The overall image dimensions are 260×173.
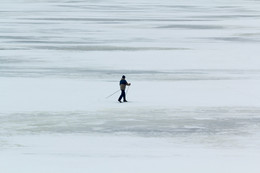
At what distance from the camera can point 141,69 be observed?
78.4ft

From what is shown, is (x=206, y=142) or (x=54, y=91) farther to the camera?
(x=54, y=91)

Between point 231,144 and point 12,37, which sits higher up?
point 12,37

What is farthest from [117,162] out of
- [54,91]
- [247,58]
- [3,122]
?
[247,58]

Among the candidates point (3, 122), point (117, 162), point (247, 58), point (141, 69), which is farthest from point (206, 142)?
point (247, 58)

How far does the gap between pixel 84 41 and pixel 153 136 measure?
19245mm

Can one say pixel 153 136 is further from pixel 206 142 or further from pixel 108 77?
pixel 108 77

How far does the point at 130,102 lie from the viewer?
17656 mm

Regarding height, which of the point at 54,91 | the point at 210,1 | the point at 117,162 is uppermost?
the point at 210,1

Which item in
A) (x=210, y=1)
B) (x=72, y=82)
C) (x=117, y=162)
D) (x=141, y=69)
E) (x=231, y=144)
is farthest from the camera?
(x=210, y=1)

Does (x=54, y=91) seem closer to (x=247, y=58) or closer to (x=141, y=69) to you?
(x=141, y=69)

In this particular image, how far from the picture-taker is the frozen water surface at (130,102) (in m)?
12.0

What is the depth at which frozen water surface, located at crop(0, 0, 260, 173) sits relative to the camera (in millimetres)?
12000

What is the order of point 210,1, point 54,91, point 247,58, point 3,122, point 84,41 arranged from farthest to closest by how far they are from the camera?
point 210,1 → point 84,41 → point 247,58 → point 54,91 → point 3,122

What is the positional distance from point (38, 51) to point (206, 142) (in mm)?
15576
